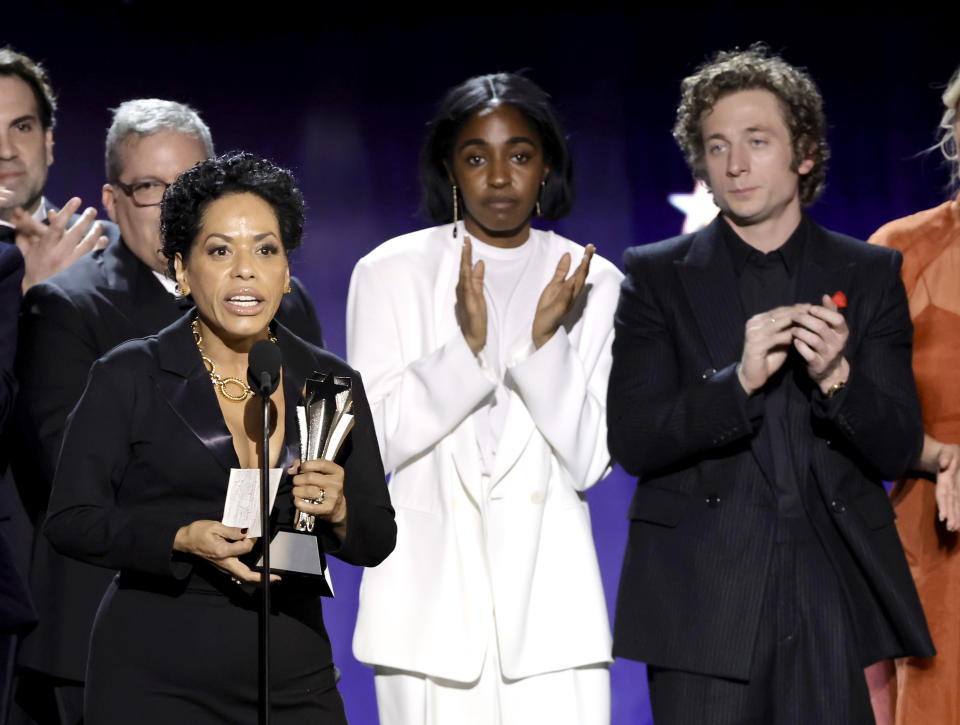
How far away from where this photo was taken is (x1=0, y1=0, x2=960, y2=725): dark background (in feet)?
15.6

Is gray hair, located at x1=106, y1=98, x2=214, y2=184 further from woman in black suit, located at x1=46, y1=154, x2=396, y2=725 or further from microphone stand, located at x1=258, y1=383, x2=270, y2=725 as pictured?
microphone stand, located at x1=258, y1=383, x2=270, y2=725

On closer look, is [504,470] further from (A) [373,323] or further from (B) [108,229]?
(B) [108,229]

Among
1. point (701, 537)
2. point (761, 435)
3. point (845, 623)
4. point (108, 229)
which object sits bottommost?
point (845, 623)

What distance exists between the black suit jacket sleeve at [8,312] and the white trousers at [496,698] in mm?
1094

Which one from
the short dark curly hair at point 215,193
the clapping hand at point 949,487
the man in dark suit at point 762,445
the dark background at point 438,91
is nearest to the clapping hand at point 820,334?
the man in dark suit at point 762,445

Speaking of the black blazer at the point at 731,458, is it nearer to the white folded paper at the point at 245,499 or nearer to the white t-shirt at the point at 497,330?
the white t-shirt at the point at 497,330

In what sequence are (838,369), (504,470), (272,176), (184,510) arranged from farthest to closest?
(504,470) < (838,369) < (272,176) < (184,510)

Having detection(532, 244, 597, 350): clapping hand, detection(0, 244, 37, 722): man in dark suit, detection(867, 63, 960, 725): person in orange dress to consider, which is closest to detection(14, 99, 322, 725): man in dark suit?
detection(0, 244, 37, 722): man in dark suit

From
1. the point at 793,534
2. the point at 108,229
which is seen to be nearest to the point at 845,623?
the point at 793,534

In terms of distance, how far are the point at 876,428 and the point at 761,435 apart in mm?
249

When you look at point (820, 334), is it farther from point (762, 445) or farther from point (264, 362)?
point (264, 362)

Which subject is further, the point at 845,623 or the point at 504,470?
the point at 504,470

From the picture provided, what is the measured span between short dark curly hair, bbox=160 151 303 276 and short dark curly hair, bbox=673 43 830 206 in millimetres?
1172

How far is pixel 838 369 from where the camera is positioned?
2932 millimetres
